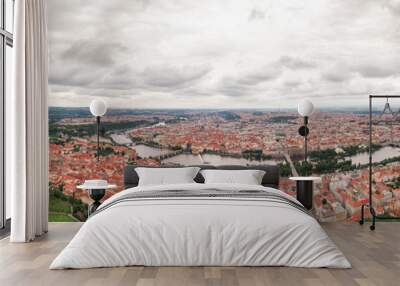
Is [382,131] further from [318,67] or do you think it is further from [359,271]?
[359,271]

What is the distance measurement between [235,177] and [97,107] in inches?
80.0

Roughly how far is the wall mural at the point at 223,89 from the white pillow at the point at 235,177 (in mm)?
614

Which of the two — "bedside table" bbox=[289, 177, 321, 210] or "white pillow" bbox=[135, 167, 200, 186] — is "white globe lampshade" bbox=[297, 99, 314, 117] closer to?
"bedside table" bbox=[289, 177, 321, 210]

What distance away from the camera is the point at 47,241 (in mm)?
5848

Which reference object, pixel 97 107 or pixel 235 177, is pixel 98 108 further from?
pixel 235 177

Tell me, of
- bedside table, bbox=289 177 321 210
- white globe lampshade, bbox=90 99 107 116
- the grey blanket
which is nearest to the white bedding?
the grey blanket

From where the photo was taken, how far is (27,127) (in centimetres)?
586

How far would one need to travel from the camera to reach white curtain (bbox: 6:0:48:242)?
5781mm

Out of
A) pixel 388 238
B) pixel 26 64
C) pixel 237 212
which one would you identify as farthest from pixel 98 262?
pixel 388 238

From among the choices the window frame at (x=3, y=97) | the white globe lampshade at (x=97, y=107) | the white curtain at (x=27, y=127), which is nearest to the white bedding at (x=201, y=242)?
the white curtain at (x=27, y=127)

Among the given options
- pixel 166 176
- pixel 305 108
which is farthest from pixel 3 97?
pixel 305 108

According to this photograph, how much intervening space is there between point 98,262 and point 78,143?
338cm

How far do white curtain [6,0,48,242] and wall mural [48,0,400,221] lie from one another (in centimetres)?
132

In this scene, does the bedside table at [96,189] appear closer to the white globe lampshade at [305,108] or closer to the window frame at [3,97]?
the window frame at [3,97]
